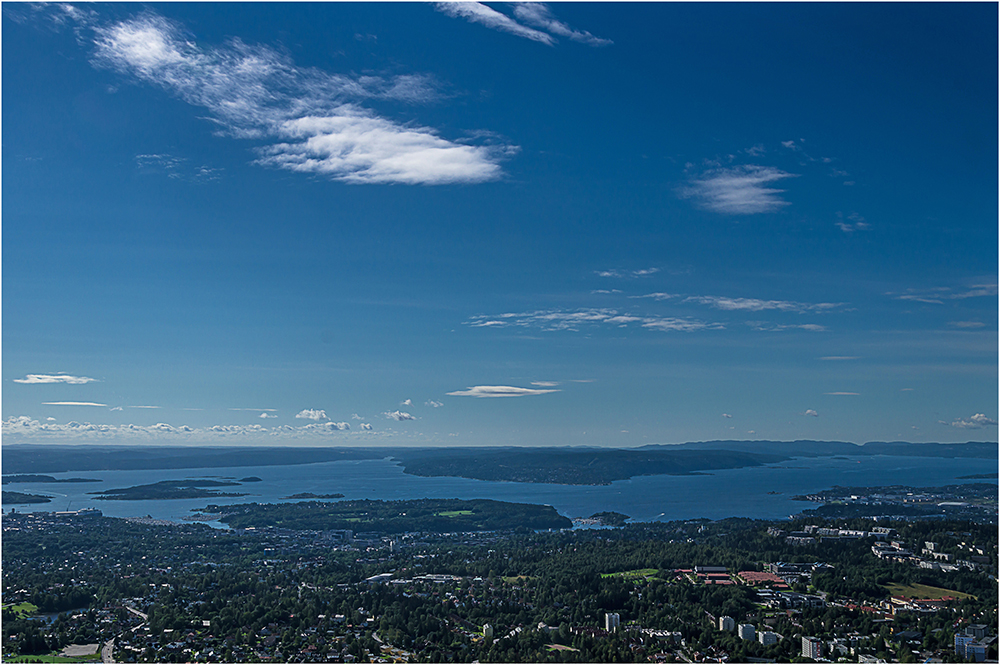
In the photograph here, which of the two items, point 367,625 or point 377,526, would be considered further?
point 377,526

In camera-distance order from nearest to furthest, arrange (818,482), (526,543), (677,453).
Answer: (526,543), (818,482), (677,453)

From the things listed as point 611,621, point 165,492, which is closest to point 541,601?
point 611,621

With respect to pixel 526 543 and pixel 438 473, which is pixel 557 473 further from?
pixel 526 543

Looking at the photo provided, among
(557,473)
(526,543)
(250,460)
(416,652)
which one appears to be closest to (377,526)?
(526,543)

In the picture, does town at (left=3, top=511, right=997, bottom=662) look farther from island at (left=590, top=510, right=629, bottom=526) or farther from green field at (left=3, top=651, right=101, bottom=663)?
island at (left=590, top=510, right=629, bottom=526)

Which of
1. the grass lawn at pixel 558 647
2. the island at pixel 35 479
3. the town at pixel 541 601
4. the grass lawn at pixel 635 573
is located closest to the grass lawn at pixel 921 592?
the town at pixel 541 601

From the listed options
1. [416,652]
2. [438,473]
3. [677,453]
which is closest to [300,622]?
[416,652]

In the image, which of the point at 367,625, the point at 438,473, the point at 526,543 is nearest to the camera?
the point at 367,625
